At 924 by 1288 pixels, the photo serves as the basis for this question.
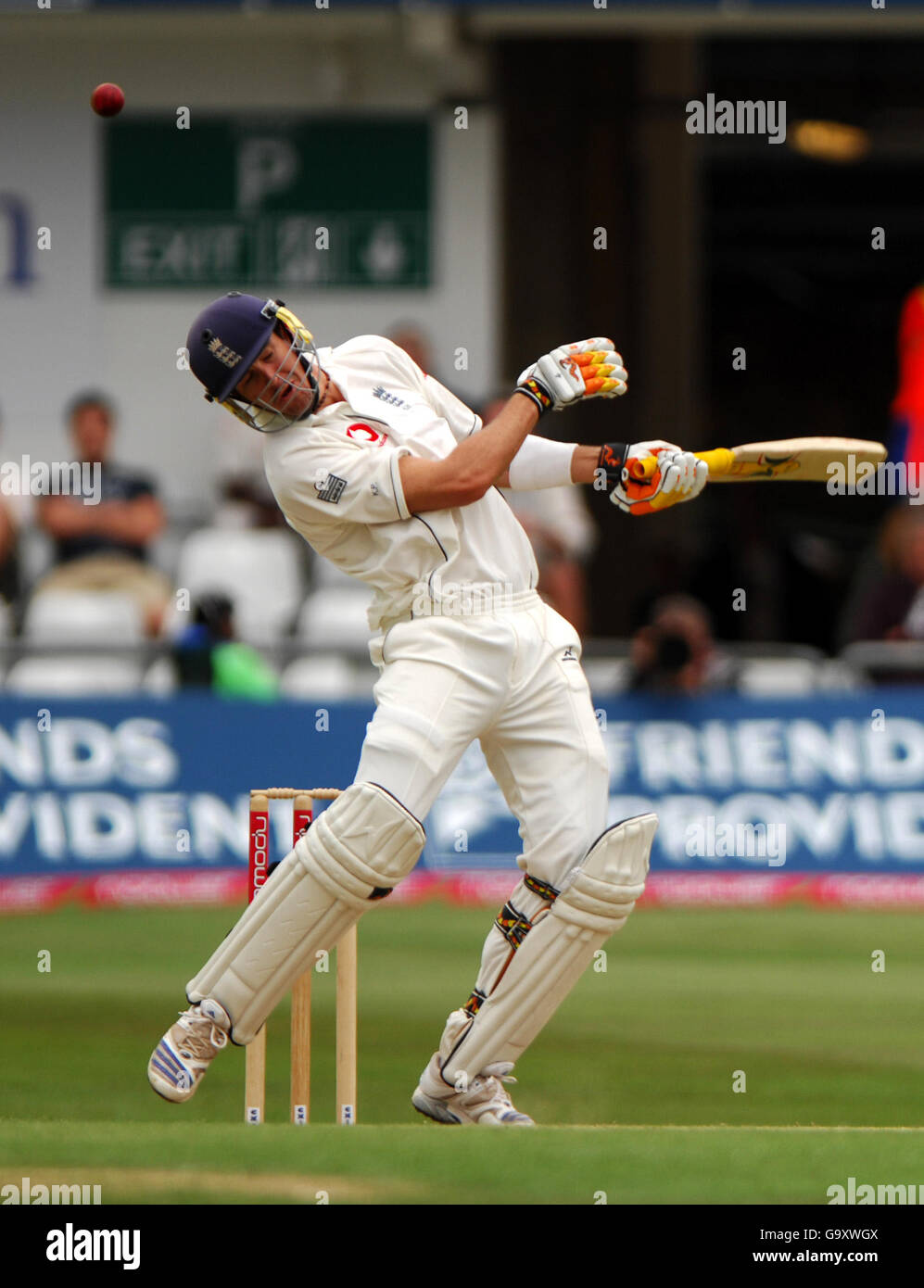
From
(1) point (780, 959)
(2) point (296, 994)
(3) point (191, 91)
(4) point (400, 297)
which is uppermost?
(3) point (191, 91)

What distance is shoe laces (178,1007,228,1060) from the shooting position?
207 inches

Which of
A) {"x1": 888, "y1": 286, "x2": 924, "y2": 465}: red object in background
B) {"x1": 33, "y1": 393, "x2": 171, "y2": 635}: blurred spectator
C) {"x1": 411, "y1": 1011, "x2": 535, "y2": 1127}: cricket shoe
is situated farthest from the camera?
{"x1": 888, "y1": 286, "x2": 924, "y2": 465}: red object in background

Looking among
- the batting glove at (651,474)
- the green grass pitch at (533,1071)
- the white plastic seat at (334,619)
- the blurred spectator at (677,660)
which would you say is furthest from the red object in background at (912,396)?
the batting glove at (651,474)

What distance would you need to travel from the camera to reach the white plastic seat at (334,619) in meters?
11.4

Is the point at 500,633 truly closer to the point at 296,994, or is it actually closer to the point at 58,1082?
the point at 296,994

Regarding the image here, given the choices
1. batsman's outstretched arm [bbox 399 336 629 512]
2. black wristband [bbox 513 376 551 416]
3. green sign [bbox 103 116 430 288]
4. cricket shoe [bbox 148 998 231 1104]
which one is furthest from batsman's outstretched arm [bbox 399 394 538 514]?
green sign [bbox 103 116 430 288]

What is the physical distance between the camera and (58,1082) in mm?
6160

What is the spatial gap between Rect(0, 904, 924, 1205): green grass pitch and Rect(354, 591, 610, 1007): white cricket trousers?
724 mm

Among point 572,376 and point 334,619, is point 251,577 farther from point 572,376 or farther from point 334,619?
point 572,376

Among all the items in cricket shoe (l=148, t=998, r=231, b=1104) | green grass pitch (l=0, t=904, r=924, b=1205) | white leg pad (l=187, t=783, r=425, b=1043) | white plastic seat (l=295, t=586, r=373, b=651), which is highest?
white plastic seat (l=295, t=586, r=373, b=651)

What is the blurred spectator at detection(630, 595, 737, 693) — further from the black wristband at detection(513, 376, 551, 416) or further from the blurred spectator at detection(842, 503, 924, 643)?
the black wristband at detection(513, 376, 551, 416)

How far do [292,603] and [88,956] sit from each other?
138 inches
